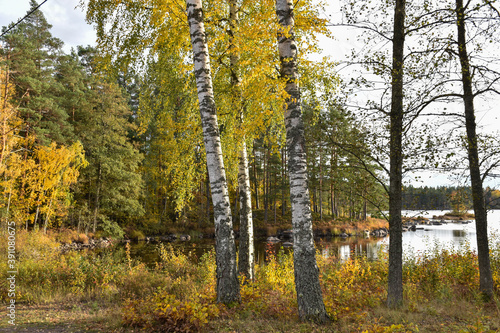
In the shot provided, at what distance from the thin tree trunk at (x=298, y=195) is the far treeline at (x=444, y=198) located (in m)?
1.83

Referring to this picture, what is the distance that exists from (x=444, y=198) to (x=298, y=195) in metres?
2.67

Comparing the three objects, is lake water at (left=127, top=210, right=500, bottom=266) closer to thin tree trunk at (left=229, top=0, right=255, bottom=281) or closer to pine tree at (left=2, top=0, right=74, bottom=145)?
thin tree trunk at (left=229, top=0, right=255, bottom=281)

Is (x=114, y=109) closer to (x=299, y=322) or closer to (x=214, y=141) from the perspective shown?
(x=214, y=141)

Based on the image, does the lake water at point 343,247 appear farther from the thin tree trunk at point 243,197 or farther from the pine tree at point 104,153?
the pine tree at point 104,153

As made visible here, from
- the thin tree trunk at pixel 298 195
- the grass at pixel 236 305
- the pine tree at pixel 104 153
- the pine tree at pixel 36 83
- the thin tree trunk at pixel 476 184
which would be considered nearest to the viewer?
the grass at pixel 236 305

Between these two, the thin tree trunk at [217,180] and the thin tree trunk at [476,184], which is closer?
the thin tree trunk at [217,180]

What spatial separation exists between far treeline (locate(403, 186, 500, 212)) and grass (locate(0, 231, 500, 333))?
5.31ft

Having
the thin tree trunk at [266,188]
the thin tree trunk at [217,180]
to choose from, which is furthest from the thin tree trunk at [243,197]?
the thin tree trunk at [266,188]

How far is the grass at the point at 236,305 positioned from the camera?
402cm

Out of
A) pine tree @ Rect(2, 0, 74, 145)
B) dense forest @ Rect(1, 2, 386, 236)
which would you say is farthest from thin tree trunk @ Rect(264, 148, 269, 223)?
pine tree @ Rect(2, 0, 74, 145)

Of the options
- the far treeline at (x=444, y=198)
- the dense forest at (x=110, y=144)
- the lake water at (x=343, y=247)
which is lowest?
the lake water at (x=343, y=247)

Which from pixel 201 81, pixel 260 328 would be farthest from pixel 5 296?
pixel 201 81

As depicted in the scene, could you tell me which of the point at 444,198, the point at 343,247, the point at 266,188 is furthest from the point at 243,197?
the point at 266,188

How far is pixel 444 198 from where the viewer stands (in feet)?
16.1
